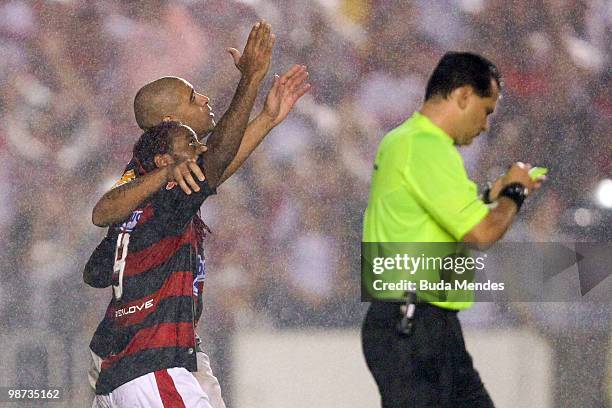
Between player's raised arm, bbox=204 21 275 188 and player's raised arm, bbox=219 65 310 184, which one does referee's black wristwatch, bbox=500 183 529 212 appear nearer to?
player's raised arm, bbox=204 21 275 188

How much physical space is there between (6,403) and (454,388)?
239 cm

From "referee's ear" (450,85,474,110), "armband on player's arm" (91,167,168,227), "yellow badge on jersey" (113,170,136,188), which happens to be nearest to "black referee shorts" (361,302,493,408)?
"referee's ear" (450,85,474,110)

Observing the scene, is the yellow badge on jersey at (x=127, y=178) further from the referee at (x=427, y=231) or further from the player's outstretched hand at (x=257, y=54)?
the referee at (x=427, y=231)

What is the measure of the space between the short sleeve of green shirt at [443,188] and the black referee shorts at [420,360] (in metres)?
0.24

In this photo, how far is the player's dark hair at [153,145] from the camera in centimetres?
396

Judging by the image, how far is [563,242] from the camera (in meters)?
5.06

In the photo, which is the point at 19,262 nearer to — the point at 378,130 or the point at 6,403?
the point at 6,403

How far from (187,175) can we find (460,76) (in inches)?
32.9

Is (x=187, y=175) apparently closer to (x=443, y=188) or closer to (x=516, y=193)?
(x=443, y=188)

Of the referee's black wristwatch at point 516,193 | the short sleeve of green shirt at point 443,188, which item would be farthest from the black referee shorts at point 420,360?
the referee's black wristwatch at point 516,193

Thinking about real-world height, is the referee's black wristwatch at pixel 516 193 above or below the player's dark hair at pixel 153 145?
below

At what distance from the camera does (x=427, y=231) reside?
3.33 meters

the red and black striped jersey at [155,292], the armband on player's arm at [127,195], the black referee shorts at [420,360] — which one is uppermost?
the armband on player's arm at [127,195]

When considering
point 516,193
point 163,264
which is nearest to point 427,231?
point 516,193
